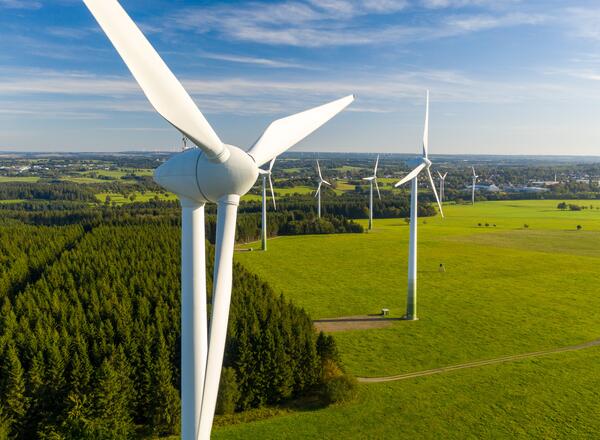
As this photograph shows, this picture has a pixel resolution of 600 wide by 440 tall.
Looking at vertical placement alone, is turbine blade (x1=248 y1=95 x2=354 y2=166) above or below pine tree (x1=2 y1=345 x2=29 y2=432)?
above

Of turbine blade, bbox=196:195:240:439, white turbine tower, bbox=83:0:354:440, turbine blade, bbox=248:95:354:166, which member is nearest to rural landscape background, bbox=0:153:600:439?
white turbine tower, bbox=83:0:354:440

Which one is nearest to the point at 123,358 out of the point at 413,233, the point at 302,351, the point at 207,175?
the point at 302,351

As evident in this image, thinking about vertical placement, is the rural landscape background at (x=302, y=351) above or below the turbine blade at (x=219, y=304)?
below

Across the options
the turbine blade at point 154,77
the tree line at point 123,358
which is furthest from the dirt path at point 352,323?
the turbine blade at point 154,77

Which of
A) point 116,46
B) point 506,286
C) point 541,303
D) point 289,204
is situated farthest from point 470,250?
point 116,46

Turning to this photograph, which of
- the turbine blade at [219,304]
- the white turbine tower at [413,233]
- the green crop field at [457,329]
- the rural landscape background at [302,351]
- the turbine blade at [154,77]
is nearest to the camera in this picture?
the turbine blade at [154,77]

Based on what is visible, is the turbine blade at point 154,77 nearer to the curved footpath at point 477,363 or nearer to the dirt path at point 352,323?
the curved footpath at point 477,363

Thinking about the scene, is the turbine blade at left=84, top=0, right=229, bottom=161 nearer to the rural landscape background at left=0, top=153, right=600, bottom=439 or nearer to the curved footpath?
the rural landscape background at left=0, top=153, right=600, bottom=439
